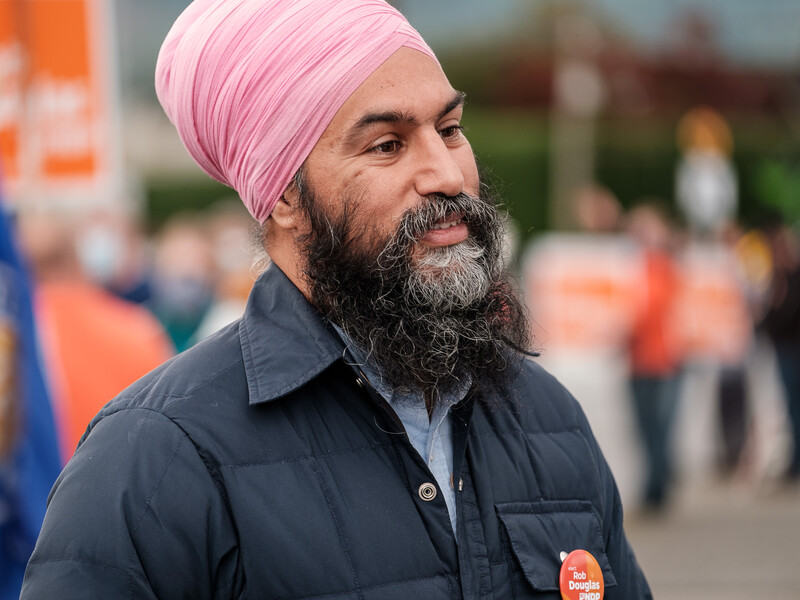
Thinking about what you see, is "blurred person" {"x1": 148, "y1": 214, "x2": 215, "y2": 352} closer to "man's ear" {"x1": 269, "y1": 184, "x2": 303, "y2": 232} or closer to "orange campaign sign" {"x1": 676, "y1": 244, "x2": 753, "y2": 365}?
"orange campaign sign" {"x1": 676, "y1": 244, "x2": 753, "y2": 365}

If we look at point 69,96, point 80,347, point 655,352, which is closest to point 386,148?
point 80,347

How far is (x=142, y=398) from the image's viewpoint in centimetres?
190

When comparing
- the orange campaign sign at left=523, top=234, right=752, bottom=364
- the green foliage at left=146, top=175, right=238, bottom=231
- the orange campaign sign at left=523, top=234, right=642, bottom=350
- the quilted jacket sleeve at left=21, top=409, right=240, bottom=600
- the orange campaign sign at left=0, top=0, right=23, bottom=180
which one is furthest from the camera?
the green foliage at left=146, top=175, right=238, bottom=231

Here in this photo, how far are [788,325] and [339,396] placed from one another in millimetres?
9700

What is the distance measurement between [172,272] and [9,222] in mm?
6520

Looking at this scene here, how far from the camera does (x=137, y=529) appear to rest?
1750 mm

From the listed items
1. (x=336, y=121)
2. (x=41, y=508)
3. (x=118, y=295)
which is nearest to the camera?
(x=336, y=121)

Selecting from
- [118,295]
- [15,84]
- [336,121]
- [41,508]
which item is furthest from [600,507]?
[118,295]

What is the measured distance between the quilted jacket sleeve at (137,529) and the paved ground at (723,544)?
5675mm

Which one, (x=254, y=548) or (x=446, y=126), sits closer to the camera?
(x=254, y=548)

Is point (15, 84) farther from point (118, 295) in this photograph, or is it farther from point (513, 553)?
point (118, 295)

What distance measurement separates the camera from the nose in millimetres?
2031

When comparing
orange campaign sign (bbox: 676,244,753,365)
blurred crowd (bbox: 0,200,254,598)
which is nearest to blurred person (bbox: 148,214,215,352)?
blurred crowd (bbox: 0,200,254,598)

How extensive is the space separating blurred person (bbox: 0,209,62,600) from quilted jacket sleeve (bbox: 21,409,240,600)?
1595 mm
